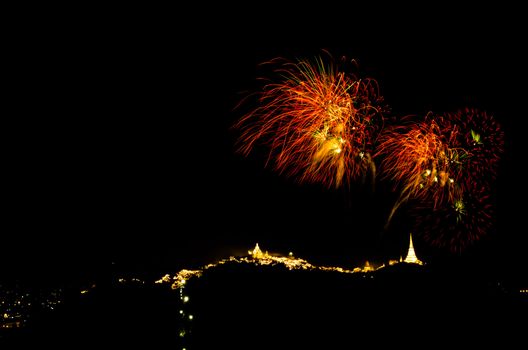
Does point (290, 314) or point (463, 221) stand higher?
point (463, 221)

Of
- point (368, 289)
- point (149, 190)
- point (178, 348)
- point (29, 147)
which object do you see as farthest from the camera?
point (149, 190)

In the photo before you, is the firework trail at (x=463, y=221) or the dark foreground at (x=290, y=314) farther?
the firework trail at (x=463, y=221)

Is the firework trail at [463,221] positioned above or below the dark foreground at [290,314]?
above

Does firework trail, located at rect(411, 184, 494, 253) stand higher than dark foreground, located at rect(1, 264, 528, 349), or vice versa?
firework trail, located at rect(411, 184, 494, 253)

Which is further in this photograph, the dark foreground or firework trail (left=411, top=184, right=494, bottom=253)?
firework trail (left=411, top=184, right=494, bottom=253)

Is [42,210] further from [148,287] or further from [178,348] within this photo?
[178,348]

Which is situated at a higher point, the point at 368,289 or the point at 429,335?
the point at 368,289

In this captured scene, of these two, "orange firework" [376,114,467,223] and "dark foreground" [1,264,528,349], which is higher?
"orange firework" [376,114,467,223]

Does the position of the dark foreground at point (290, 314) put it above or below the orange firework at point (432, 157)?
below

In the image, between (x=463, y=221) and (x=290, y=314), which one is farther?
(x=463, y=221)

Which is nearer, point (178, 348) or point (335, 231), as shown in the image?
point (178, 348)

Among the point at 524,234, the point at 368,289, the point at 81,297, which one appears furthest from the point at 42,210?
the point at 524,234
